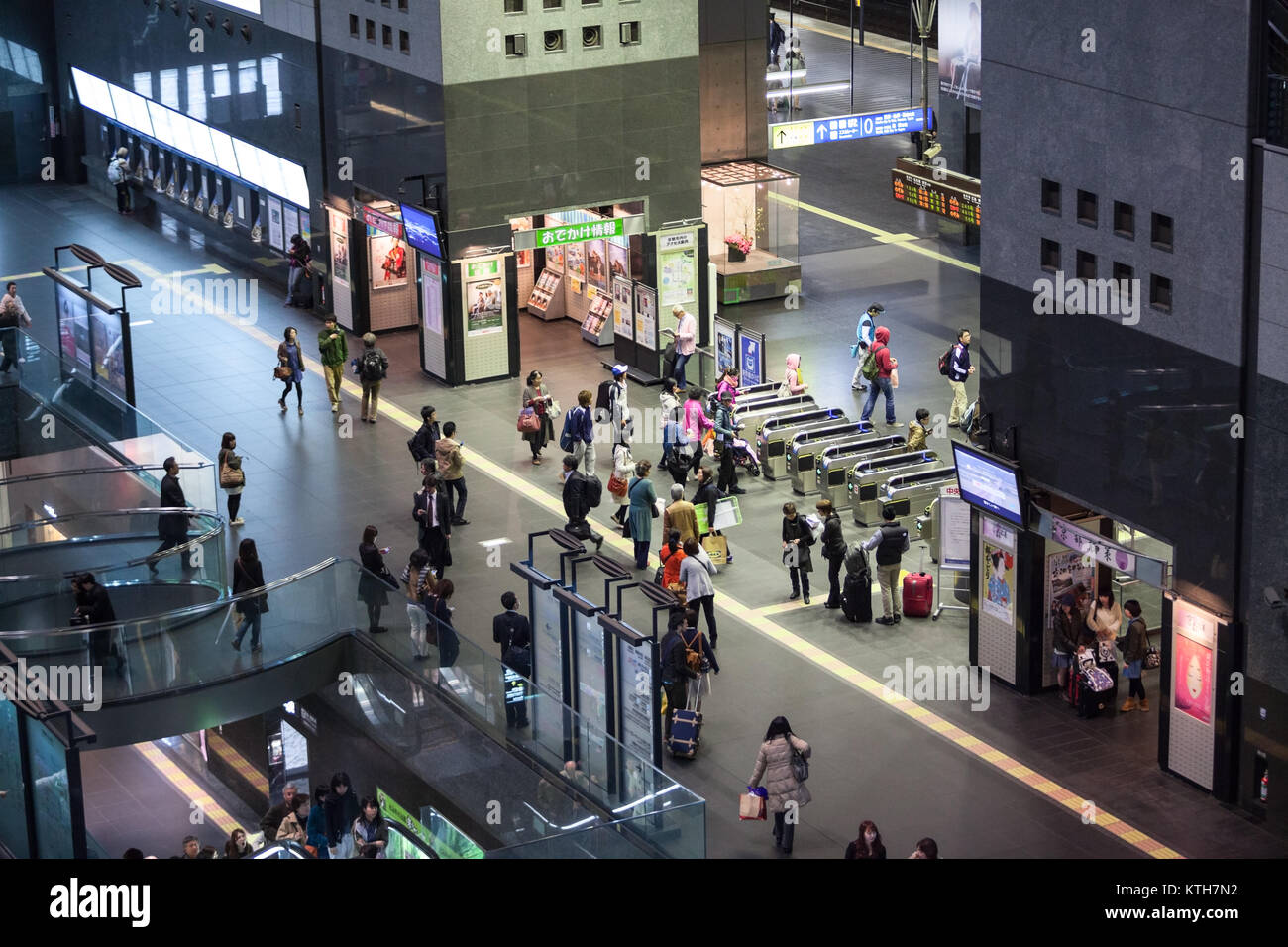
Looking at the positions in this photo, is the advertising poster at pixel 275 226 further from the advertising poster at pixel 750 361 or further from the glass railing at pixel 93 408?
the advertising poster at pixel 750 361

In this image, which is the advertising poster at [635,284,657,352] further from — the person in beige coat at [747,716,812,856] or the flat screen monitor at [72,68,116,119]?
the flat screen monitor at [72,68,116,119]

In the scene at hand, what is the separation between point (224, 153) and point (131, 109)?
5.65m

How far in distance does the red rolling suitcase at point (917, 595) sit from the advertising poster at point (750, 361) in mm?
7911

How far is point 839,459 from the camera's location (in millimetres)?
26922

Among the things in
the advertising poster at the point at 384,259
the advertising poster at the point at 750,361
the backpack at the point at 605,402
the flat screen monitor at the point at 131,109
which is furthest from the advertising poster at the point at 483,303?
the flat screen monitor at the point at 131,109

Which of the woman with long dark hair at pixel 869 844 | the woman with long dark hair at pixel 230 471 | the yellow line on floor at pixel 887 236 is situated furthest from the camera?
the yellow line on floor at pixel 887 236

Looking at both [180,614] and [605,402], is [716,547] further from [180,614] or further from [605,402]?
[180,614]

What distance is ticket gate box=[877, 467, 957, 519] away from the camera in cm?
2597

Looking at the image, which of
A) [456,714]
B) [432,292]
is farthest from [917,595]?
[432,292]

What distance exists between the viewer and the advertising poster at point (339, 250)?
35469 millimetres

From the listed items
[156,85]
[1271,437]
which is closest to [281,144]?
[156,85]

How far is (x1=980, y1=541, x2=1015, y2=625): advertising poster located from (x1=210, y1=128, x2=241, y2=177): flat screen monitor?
2376 centimetres

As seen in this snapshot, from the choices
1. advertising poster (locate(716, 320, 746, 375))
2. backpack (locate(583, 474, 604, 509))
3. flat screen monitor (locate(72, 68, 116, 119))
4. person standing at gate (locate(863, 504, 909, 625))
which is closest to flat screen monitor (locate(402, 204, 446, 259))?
advertising poster (locate(716, 320, 746, 375))

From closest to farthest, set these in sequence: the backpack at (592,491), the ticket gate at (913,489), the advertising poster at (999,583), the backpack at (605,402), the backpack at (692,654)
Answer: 1. the backpack at (692,654)
2. the advertising poster at (999,583)
3. the backpack at (592,491)
4. the ticket gate at (913,489)
5. the backpack at (605,402)
